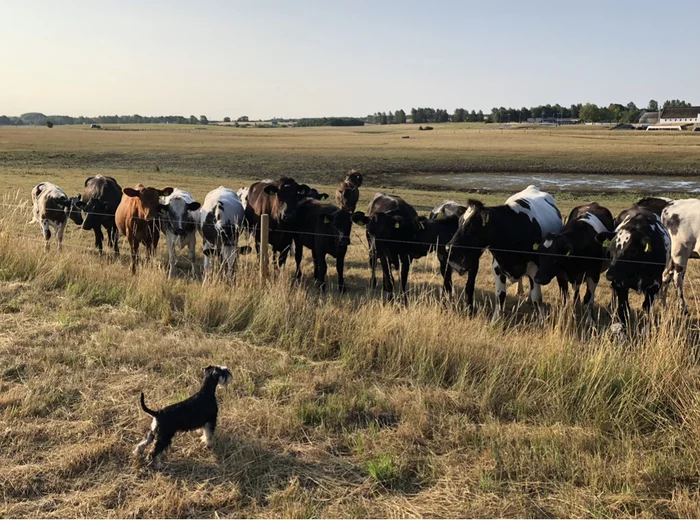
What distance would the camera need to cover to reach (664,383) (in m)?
5.21

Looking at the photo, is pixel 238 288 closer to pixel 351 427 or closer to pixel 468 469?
pixel 351 427

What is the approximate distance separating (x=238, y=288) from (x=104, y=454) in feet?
11.7

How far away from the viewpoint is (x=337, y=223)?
1049 cm

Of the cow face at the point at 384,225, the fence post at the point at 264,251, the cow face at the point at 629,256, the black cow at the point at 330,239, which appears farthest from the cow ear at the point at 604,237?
the fence post at the point at 264,251

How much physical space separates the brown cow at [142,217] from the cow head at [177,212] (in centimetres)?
11

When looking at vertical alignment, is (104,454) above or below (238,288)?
below

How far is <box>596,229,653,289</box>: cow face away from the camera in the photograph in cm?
772

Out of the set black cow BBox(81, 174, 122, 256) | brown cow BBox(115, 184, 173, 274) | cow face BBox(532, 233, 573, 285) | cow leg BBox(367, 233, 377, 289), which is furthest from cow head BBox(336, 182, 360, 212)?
cow face BBox(532, 233, 573, 285)

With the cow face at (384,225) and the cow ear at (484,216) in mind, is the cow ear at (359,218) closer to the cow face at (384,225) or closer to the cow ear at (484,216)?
the cow face at (384,225)

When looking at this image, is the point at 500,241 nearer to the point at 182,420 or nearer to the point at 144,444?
the point at 182,420

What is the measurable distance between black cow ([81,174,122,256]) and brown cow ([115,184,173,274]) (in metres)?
1.13

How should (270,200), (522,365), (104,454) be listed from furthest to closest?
(270,200) → (522,365) → (104,454)

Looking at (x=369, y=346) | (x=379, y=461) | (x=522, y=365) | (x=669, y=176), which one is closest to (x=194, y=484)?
(x=379, y=461)

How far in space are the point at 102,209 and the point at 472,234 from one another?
A: 849 cm
